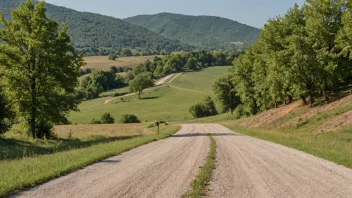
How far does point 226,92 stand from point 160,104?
132 feet

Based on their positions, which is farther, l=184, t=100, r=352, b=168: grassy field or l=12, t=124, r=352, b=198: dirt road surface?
l=184, t=100, r=352, b=168: grassy field

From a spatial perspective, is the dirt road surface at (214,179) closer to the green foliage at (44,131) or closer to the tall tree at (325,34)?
the green foliage at (44,131)

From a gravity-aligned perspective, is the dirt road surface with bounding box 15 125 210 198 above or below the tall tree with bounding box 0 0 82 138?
below

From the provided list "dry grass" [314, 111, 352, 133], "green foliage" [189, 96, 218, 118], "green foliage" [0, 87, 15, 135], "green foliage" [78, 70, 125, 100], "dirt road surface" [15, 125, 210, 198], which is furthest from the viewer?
"green foliage" [78, 70, 125, 100]

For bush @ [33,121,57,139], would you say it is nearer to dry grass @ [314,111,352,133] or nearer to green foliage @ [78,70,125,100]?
dry grass @ [314,111,352,133]

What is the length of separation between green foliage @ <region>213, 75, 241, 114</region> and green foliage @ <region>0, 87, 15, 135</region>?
236ft

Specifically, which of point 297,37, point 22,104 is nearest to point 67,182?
point 22,104

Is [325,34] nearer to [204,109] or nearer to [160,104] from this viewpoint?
[204,109]

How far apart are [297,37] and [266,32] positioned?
36.1ft

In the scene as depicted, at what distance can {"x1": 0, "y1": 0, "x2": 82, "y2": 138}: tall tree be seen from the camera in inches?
1272

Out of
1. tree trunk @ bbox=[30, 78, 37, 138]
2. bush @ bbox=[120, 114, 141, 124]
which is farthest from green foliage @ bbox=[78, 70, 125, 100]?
tree trunk @ bbox=[30, 78, 37, 138]

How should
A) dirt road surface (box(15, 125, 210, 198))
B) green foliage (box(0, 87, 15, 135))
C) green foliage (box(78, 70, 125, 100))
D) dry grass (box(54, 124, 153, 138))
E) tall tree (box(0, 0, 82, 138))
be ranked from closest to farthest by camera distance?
dirt road surface (box(15, 125, 210, 198))
green foliage (box(0, 87, 15, 135))
tall tree (box(0, 0, 82, 138))
dry grass (box(54, 124, 153, 138))
green foliage (box(78, 70, 125, 100))

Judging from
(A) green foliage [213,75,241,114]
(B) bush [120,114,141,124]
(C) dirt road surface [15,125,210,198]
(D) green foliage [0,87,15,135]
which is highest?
(A) green foliage [213,75,241,114]

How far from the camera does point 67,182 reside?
11117mm
